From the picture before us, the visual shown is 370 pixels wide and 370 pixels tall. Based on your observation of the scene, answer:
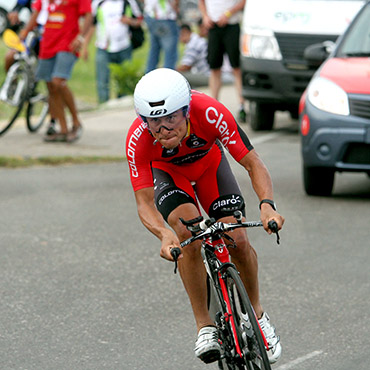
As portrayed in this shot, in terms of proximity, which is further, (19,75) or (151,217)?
(19,75)

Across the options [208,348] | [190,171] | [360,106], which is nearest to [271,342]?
[208,348]

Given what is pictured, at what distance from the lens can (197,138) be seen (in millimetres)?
5133

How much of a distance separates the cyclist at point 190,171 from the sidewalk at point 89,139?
6955 millimetres

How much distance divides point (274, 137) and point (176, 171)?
8.44 m

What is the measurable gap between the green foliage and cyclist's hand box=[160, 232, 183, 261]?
11123 millimetres

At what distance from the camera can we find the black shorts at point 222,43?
46.3 feet

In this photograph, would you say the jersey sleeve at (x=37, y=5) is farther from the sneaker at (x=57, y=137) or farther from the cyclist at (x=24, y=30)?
the sneaker at (x=57, y=137)

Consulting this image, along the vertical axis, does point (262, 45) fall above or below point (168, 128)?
below

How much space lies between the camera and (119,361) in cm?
554

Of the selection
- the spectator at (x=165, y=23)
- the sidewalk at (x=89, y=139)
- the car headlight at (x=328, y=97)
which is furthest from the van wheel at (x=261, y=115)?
the car headlight at (x=328, y=97)

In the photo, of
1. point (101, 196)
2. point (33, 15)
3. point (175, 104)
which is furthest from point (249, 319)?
point (33, 15)

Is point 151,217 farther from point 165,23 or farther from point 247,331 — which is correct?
point 165,23

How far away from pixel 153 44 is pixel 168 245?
1195 centimetres

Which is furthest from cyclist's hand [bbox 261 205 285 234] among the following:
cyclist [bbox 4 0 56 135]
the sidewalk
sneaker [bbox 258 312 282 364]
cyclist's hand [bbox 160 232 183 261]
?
cyclist [bbox 4 0 56 135]
